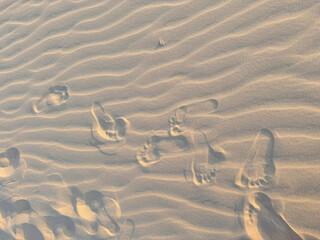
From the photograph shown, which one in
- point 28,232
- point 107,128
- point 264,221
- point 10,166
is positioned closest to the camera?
point 264,221

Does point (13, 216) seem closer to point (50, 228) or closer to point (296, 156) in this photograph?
point (50, 228)

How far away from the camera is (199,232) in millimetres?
2328

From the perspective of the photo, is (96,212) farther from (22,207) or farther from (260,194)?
(260,194)

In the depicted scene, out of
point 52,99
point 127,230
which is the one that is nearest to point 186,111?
point 127,230

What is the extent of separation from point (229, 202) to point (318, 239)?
30.1 inches

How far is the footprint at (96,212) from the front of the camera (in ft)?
8.46

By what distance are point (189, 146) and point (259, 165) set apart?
0.66 meters

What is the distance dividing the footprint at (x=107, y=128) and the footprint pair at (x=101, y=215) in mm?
559

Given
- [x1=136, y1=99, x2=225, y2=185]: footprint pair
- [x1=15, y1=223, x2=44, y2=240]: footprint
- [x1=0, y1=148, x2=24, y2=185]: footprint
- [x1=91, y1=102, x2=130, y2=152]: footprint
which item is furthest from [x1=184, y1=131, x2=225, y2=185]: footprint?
[x1=0, y1=148, x2=24, y2=185]: footprint

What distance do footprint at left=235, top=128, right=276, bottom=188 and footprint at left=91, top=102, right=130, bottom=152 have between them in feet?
4.09

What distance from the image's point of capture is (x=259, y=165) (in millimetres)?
2234

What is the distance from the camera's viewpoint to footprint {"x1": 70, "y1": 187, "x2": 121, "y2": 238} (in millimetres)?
2578

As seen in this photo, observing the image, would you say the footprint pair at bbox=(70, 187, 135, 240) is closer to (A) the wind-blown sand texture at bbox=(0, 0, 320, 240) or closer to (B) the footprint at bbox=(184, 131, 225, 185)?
(A) the wind-blown sand texture at bbox=(0, 0, 320, 240)

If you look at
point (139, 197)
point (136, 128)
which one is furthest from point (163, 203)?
point (136, 128)
